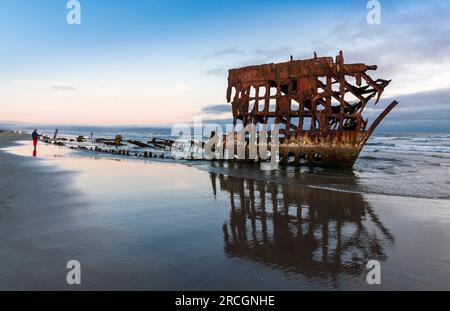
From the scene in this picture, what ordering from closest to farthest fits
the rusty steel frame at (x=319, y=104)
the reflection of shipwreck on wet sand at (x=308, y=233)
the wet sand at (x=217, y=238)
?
the wet sand at (x=217, y=238) → the reflection of shipwreck on wet sand at (x=308, y=233) → the rusty steel frame at (x=319, y=104)

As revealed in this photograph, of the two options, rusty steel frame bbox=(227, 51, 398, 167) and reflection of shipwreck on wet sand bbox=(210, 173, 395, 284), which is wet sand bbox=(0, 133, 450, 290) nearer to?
reflection of shipwreck on wet sand bbox=(210, 173, 395, 284)

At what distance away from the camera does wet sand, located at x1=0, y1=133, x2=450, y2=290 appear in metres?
3.39

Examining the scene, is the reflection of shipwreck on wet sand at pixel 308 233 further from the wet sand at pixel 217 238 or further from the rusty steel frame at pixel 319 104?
the rusty steel frame at pixel 319 104

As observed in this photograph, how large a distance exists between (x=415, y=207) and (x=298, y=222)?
2.97 meters

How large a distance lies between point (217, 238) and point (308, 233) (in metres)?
1.38

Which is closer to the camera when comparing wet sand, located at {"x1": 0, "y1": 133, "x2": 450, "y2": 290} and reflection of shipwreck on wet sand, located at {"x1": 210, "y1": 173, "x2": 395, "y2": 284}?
wet sand, located at {"x1": 0, "y1": 133, "x2": 450, "y2": 290}

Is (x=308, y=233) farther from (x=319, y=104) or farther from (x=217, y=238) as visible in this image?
(x=319, y=104)

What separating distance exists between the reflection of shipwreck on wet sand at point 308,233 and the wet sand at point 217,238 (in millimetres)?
16

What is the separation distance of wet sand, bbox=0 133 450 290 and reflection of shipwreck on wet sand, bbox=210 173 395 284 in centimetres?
2

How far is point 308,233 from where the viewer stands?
16.6 feet

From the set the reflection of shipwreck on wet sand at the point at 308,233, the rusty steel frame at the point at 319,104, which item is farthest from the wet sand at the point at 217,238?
the rusty steel frame at the point at 319,104

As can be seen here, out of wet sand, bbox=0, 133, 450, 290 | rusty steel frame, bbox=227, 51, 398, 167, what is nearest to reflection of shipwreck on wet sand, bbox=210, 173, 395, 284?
wet sand, bbox=0, 133, 450, 290

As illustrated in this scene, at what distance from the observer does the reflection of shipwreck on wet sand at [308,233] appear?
3868 millimetres

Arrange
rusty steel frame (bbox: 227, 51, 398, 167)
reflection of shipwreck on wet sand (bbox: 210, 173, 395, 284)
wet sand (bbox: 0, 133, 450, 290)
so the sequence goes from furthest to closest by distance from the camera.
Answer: rusty steel frame (bbox: 227, 51, 398, 167) → reflection of shipwreck on wet sand (bbox: 210, 173, 395, 284) → wet sand (bbox: 0, 133, 450, 290)
